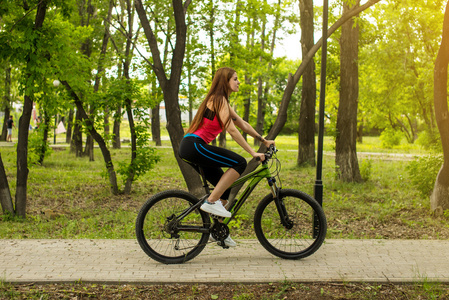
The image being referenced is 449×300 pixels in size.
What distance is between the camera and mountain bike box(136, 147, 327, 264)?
521 cm

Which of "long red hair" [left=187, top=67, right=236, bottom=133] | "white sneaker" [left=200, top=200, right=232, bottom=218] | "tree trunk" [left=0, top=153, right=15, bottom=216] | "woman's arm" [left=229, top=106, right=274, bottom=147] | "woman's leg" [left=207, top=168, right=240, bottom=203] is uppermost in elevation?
"long red hair" [left=187, top=67, right=236, bottom=133]

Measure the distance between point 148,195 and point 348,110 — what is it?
5.59 m

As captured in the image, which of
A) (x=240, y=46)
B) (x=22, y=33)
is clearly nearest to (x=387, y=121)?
(x=240, y=46)

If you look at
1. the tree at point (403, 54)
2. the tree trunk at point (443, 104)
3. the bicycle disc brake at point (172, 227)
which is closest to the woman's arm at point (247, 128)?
the bicycle disc brake at point (172, 227)

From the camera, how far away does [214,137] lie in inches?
197

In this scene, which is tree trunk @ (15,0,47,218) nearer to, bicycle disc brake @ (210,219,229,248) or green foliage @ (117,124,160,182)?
green foliage @ (117,124,160,182)

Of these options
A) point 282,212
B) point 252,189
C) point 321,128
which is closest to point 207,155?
point 252,189

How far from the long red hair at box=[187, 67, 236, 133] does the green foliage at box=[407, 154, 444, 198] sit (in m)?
5.99

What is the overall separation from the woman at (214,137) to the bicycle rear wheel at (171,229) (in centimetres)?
26

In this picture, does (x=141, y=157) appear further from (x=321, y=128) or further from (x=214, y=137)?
(x=214, y=137)

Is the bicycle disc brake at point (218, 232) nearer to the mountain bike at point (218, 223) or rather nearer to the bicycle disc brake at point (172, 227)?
the mountain bike at point (218, 223)

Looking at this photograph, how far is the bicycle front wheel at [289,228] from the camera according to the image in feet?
17.3

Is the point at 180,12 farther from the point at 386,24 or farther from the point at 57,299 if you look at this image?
the point at 386,24

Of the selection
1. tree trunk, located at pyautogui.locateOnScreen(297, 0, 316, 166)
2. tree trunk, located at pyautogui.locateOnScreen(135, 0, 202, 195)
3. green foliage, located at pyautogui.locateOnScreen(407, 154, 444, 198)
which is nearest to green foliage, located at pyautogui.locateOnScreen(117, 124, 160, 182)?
tree trunk, located at pyautogui.locateOnScreen(135, 0, 202, 195)
